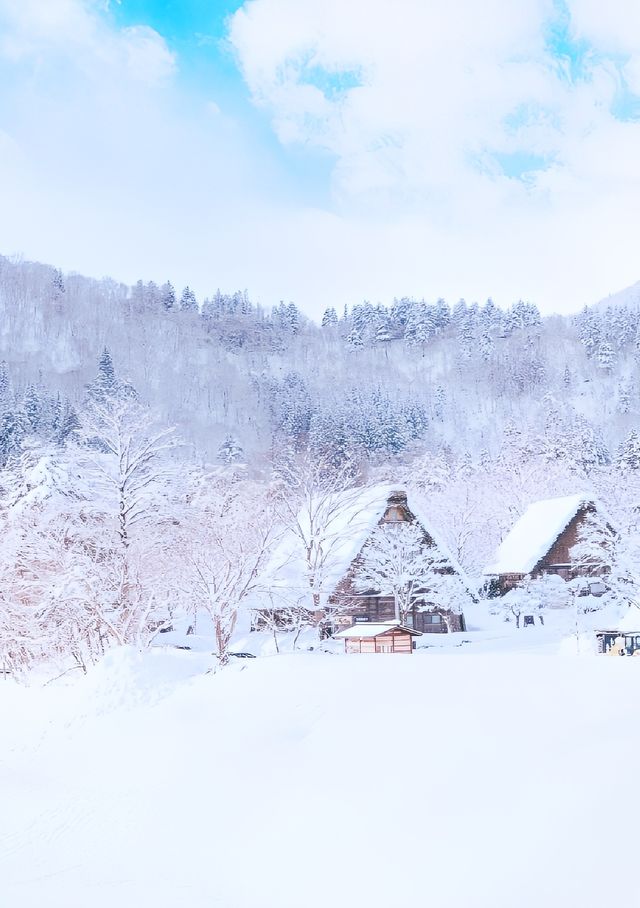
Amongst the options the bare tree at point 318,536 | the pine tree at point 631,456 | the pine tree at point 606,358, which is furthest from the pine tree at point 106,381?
the pine tree at point 606,358

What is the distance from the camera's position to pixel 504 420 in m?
134

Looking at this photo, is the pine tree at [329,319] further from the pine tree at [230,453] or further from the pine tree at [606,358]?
the pine tree at [230,453]

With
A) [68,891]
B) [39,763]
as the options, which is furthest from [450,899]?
[39,763]

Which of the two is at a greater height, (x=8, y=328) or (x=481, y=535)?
(x=8, y=328)

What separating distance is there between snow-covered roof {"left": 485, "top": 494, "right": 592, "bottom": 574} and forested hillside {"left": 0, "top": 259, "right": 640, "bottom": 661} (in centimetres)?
482

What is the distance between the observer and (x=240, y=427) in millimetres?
137625

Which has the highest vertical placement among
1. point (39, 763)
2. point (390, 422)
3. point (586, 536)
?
point (390, 422)

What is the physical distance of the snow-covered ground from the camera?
27.3ft

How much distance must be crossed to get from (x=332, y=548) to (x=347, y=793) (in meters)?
25.1

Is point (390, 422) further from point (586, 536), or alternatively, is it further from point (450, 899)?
point (450, 899)

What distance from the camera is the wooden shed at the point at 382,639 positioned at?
79.2ft

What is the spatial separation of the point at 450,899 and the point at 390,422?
8959 centimetres

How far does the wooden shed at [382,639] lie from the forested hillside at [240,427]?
4.23 meters

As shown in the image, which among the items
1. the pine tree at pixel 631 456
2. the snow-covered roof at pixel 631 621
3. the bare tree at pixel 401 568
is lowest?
the snow-covered roof at pixel 631 621
